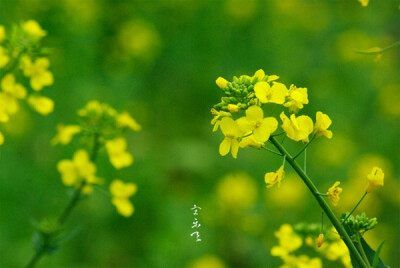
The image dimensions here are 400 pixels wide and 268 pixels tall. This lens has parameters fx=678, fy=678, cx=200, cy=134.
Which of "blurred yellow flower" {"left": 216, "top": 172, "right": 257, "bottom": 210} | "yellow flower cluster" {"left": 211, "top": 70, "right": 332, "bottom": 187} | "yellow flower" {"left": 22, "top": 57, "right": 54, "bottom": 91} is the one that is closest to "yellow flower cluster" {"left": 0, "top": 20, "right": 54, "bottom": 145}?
"yellow flower" {"left": 22, "top": 57, "right": 54, "bottom": 91}

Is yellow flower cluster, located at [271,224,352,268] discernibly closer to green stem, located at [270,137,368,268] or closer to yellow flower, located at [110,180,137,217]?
green stem, located at [270,137,368,268]

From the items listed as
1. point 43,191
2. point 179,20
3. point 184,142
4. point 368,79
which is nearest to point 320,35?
point 368,79

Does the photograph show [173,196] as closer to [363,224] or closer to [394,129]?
[394,129]

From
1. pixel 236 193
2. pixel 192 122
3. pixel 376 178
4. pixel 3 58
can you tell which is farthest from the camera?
pixel 192 122

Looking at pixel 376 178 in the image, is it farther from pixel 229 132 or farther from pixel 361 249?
pixel 229 132

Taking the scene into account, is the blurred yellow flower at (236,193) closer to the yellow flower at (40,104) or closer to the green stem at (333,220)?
the yellow flower at (40,104)

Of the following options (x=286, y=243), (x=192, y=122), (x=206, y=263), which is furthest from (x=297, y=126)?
(x=192, y=122)
